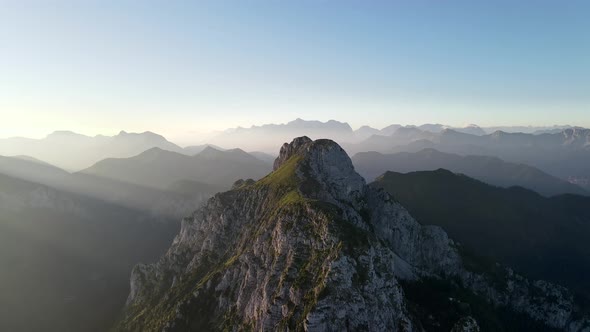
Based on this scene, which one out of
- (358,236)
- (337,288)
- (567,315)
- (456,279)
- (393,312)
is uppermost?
(358,236)

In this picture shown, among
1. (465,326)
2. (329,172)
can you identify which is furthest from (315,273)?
(329,172)

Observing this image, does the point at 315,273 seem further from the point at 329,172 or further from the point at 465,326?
the point at 329,172

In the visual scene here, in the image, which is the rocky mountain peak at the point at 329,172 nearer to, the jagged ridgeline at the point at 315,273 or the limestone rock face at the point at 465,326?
the jagged ridgeline at the point at 315,273

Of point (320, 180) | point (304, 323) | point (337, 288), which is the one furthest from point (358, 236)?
point (320, 180)

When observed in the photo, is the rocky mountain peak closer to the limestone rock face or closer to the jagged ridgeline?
the jagged ridgeline

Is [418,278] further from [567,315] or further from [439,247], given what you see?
[567,315]

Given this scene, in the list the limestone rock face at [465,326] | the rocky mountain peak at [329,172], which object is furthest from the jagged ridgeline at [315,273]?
the rocky mountain peak at [329,172]

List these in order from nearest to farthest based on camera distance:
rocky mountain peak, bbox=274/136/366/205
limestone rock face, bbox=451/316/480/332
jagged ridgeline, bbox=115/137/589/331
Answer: jagged ridgeline, bbox=115/137/589/331 < limestone rock face, bbox=451/316/480/332 < rocky mountain peak, bbox=274/136/366/205

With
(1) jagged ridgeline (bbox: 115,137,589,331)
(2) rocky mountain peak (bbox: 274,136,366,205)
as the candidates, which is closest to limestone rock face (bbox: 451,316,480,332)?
(1) jagged ridgeline (bbox: 115,137,589,331)
